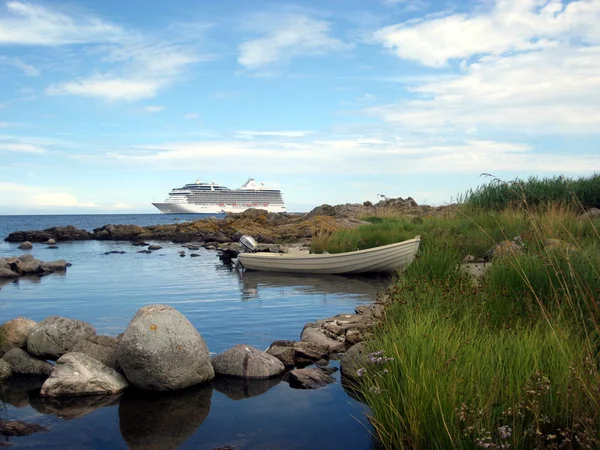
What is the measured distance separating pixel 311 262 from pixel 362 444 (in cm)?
1401

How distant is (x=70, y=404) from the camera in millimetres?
7160

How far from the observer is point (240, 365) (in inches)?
319

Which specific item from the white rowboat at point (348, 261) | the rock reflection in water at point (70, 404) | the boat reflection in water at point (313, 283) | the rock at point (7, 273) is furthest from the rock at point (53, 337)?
the rock at point (7, 273)

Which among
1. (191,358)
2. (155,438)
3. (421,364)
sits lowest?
(155,438)

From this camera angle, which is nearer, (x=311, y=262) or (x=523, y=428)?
(x=523, y=428)

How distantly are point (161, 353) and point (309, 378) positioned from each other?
2.03 metres

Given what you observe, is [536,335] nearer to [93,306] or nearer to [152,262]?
[93,306]

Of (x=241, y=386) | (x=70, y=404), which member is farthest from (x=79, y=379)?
(x=241, y=386)

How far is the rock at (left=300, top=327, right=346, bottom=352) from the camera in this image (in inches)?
366

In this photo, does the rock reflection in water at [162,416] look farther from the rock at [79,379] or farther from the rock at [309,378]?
the rock at [309,378]

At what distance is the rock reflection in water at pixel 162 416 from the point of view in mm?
6074

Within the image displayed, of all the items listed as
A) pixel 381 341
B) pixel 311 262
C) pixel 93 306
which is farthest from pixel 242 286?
pixel 381 341

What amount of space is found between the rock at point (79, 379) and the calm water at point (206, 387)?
188 millimetres

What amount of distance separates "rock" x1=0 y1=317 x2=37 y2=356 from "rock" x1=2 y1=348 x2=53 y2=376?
0.33 metres
